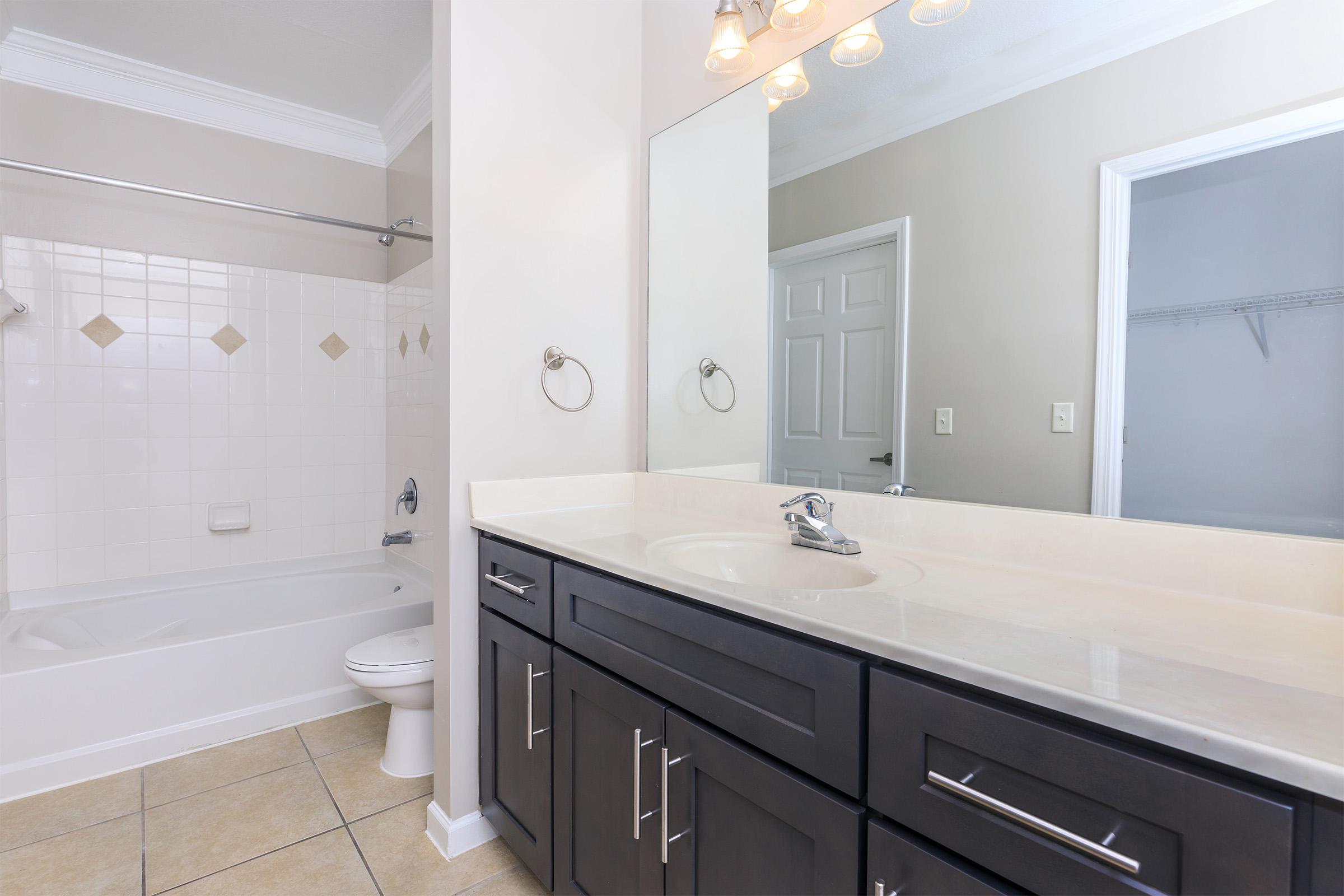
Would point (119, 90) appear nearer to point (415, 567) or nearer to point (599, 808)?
point (415, 567)

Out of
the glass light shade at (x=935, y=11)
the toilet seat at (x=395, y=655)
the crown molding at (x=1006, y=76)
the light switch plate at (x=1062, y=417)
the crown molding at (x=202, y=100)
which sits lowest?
the toilet seat at (x=395, y=655)

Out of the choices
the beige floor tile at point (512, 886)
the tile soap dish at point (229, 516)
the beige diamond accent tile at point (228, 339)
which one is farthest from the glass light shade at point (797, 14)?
the tile soap dish at point (229, 516)

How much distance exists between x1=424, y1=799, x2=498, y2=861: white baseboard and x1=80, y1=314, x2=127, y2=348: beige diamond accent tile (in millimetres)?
2329

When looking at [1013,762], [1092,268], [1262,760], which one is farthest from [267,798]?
[1092,268]

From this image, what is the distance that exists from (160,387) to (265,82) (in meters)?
1.40

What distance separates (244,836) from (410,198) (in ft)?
8.32

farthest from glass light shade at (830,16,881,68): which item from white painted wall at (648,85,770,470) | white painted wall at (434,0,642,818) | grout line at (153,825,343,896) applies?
grout line at (153,825,343,896)

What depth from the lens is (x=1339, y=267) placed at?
0.80 metres

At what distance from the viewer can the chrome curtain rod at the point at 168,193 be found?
6.66ft

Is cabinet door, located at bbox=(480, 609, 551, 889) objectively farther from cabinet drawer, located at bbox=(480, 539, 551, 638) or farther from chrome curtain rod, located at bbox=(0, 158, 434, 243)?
chrome curtain rod, located at bbox=(0, 158, 434, 243)

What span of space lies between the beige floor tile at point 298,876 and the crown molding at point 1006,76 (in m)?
2.02

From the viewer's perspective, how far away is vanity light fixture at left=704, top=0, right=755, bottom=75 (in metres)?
1.49

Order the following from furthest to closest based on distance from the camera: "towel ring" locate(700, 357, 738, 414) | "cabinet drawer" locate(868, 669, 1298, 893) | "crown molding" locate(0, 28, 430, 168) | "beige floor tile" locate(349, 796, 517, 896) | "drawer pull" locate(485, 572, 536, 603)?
"crown molding" locate(0, 28, 430, 168) → "towel ring" locate(700, 357, 738, 414) → "beige floor tile" locate(349, 796, 517, 896) → "drawer pull" locate(485, 572, 536, 603) → "cabinet drawer" locate(868, 669, 1298, 893)

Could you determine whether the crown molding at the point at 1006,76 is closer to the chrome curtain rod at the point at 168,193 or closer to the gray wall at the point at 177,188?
the chrome curtain rod at the point at 168,193
